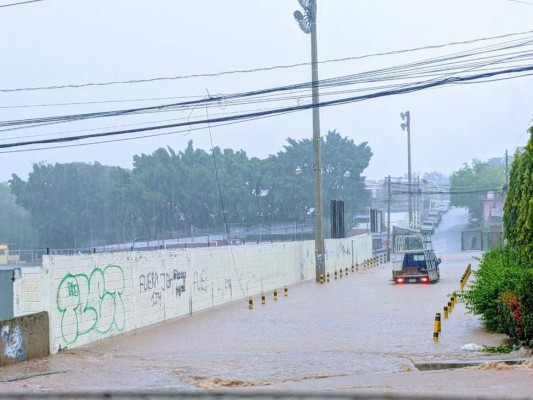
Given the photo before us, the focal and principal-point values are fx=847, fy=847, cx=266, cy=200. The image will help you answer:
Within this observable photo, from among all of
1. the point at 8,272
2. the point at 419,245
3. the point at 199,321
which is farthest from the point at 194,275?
the point at 419,245

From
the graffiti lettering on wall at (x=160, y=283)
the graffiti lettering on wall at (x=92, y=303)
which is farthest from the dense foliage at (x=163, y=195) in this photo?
the graffiti lettering on wall at (x=92, y=303)

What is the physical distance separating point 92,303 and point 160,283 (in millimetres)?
4608

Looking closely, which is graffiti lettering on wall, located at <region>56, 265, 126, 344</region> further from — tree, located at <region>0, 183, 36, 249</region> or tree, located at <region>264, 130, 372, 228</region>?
tree, located at <region>264, 130, 372, 228</region>

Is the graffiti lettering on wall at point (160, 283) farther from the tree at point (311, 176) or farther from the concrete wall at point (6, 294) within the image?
the tree at point (311, 176)

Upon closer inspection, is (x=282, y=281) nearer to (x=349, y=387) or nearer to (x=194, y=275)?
(x=194, y=275)

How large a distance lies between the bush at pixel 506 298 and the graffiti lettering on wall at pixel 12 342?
9.12 metres

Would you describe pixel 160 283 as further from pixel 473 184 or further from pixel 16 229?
pixel 473 184

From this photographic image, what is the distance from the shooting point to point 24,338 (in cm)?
1622

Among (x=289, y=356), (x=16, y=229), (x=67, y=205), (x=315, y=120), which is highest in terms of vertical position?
(x=315, y=120)

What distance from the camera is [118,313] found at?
20828mm

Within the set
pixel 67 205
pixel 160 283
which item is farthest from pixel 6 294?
pixel 67 205

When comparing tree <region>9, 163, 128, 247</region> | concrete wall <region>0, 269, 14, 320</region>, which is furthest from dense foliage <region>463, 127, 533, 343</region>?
tree <region>9, 163, 128, 247</region>

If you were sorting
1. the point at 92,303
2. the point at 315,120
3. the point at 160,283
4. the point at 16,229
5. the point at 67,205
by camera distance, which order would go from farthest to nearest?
the point at 16,229, the point at 67,205, the point at 315,120, the point at 160,283, the point at 92,303

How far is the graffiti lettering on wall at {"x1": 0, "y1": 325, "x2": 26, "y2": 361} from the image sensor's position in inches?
608
